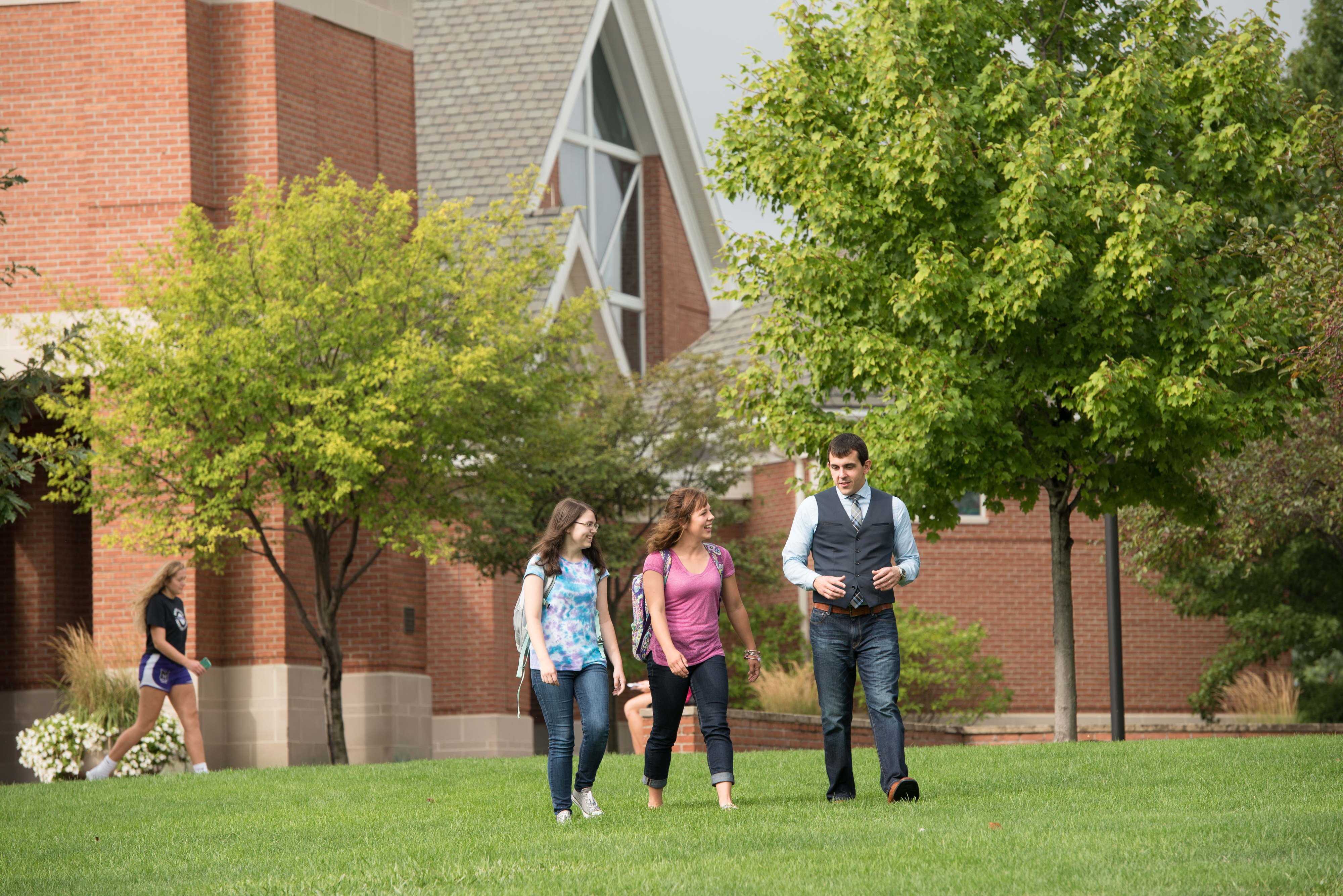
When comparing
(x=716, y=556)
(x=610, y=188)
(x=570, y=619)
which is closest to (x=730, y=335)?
(x=610, y=188)

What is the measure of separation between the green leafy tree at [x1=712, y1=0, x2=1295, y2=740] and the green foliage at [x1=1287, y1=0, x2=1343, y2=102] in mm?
9641

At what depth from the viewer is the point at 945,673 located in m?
23.3

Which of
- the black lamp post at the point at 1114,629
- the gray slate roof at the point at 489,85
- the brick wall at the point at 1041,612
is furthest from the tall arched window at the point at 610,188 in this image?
the black lamp post at the point at 1114,629

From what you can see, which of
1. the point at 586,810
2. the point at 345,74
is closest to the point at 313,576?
the point at 345,74

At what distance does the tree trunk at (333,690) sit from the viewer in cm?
1680

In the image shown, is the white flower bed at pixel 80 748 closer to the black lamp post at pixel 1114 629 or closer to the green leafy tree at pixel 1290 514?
the black lamp post at pixel 1114 629

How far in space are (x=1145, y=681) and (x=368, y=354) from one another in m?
15.4

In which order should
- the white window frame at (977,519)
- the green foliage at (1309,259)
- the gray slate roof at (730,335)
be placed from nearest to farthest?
1. the green foliage at (1309,259)
2. the white window frame at (977,519)
3. the gray slate roof at (730,335)

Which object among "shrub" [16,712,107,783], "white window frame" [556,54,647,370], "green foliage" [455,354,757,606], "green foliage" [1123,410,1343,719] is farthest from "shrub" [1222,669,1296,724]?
"shrub" [16,712,107,783]

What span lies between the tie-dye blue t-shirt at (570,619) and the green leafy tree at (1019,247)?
18.6ft

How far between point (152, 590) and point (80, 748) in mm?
4169

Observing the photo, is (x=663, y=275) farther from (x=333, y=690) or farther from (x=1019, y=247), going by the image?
(x=1019, y=247)

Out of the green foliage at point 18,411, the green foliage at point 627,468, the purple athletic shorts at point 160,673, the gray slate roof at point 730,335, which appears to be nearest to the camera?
the green foliage at point 18,411

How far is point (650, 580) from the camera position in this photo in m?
7.93
